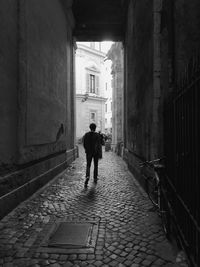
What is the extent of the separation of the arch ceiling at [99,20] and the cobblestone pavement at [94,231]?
909 centimetres

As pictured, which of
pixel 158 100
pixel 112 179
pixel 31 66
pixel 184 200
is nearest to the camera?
pixel 184 200

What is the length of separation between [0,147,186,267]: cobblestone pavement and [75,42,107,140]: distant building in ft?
77.4

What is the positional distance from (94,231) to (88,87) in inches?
1088

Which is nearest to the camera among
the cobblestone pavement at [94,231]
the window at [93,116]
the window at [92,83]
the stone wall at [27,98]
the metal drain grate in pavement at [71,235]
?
the cobblestone pavement at [94,231]

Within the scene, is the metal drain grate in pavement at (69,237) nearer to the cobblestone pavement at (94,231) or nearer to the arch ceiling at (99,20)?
the cobblestone pavement at (94,231)

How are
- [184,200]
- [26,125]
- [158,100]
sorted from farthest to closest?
[26,125], [158,100], [184,200]

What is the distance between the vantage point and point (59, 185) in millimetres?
6059

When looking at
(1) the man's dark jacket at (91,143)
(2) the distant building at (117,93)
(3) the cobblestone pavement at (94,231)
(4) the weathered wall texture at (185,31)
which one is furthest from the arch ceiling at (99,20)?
(3) the cobblestone pavement at (94,231)

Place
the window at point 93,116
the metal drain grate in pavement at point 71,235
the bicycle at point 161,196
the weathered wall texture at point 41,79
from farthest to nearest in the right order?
the window at point 93,116 → the weathered wall texture at point 41,79 → the bicycle at point 161,196 → the metal drain grate in pavement at point 71,235

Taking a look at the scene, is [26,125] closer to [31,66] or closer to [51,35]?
[31,66]

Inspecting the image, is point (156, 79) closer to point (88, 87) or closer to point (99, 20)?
point (99, 20)

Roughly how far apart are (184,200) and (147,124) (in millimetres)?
2732

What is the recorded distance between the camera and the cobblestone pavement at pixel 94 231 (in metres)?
2.50

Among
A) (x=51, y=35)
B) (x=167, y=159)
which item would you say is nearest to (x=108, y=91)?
(x=51, y=35)
